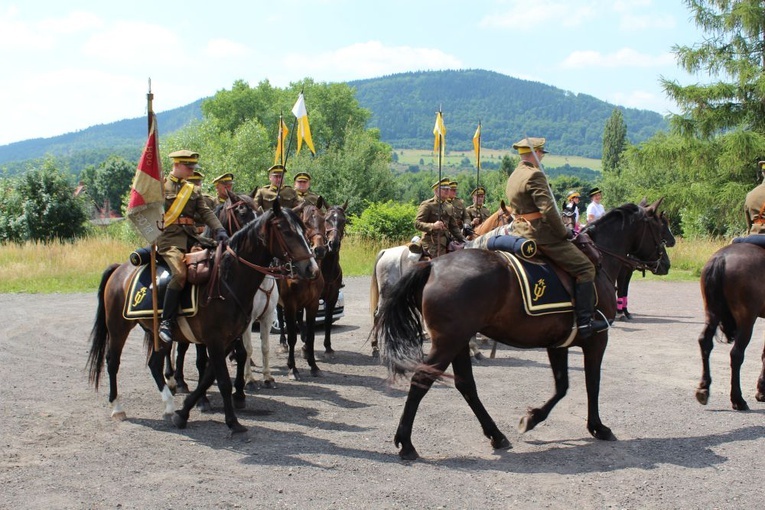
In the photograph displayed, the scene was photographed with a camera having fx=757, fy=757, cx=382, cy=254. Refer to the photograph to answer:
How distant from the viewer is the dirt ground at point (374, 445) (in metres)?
5.96

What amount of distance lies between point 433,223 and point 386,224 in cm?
1696

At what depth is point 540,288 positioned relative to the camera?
725 centimetres

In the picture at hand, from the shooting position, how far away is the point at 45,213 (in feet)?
110

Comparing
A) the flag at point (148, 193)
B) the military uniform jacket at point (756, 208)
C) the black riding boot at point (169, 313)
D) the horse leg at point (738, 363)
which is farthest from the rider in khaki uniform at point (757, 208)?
the flag at point (148, 193)

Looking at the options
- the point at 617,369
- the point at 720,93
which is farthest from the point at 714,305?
the point at 720,93

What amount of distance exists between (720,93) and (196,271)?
24141mm

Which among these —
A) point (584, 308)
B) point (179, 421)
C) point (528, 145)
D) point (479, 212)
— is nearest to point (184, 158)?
point (179, 421)

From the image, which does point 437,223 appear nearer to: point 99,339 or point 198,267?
point 198,267

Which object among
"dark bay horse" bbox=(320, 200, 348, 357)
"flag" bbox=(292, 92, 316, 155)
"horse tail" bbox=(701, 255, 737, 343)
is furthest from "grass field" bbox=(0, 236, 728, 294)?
"horse tail" bbox=(701, 255, 737, 343)

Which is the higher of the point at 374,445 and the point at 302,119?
the point at 302,119

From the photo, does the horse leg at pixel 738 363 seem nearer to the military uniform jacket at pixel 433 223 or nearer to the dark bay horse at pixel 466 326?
the dark bay horse at pixel 466 326

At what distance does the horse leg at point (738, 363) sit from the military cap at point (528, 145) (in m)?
3.41

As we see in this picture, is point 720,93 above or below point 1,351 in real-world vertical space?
above

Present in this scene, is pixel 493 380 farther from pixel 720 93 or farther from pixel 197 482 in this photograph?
pixel 720 93
